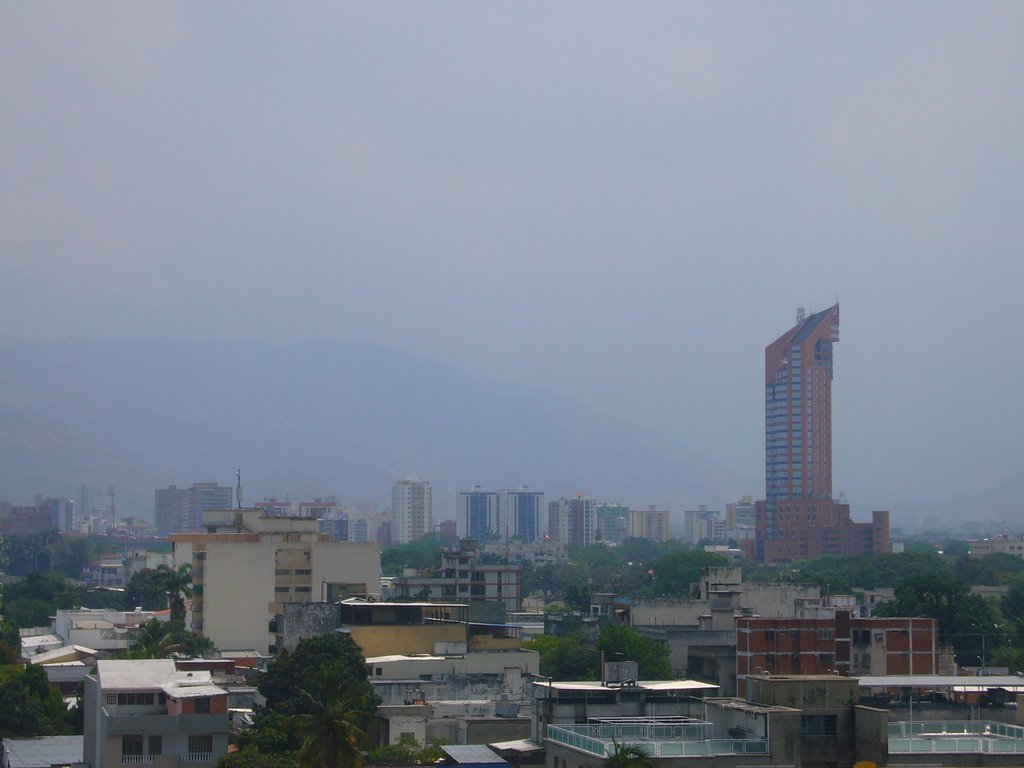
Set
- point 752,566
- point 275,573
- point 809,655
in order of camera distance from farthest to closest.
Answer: point 752,566, point 275,573, point 809,655

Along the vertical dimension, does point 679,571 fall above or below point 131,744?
above

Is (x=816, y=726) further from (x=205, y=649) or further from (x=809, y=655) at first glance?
(x=205, y=649)

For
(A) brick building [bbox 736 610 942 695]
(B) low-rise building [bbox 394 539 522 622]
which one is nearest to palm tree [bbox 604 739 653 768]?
(A) brick building [bbox 736 610 942 695]

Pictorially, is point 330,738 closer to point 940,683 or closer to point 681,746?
point 681,746

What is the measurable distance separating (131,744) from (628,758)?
49.0ft

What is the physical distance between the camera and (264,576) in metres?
70.4

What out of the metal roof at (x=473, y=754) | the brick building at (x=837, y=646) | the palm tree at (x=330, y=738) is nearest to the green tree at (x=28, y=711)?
the metal roof at (x=473, y=754)

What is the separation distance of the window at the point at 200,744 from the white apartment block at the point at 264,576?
102 ft

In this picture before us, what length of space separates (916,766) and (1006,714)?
35.4 feet

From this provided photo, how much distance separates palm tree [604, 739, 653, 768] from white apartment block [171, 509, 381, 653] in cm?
4336

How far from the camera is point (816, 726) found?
77.4 feet

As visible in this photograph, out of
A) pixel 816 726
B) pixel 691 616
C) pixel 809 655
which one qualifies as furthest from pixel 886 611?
pixel 816 726

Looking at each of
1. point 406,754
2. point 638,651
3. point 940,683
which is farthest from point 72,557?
point 940,683

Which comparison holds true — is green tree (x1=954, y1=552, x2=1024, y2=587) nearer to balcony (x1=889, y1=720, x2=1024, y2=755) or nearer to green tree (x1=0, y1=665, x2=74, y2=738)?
green tree (x1=0, y1=665, x2=74, y2=738)
